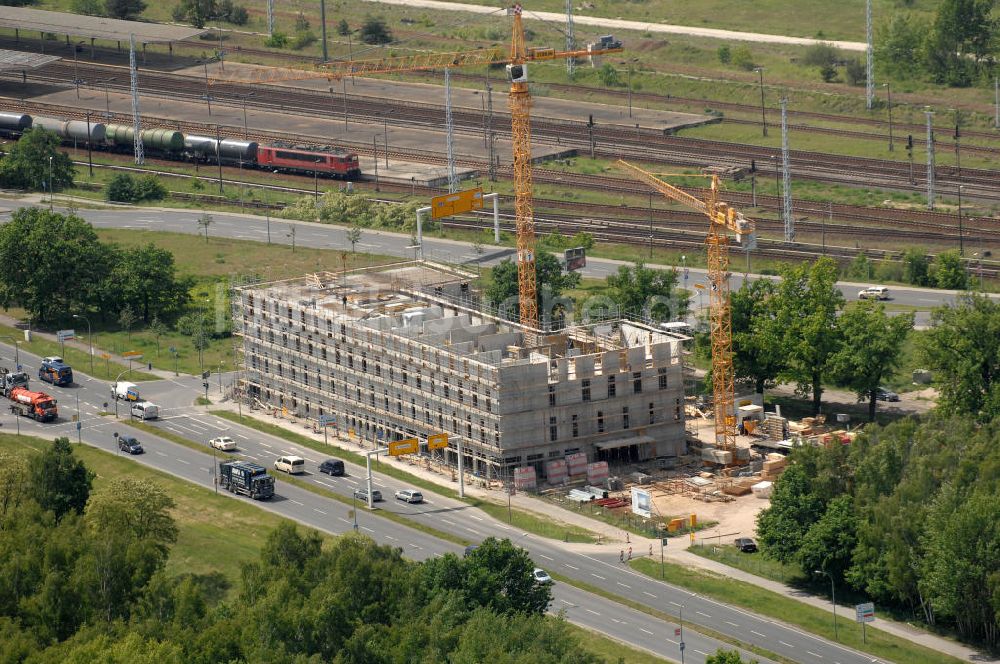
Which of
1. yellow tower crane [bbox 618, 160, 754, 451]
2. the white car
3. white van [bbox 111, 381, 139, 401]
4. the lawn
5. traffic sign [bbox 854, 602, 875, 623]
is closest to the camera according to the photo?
traffic sign [bbox 854, 602, 875, 623]

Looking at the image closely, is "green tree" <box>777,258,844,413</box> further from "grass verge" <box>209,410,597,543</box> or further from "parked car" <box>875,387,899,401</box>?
"grass verge" <box>209,410,597,543</box>

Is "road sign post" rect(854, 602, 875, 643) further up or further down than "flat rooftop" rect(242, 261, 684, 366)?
further down

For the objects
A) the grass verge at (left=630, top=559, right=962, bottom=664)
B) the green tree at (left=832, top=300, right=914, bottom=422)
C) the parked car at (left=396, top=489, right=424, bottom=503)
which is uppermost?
the green tree at (left=832, top=300, right=914, bottom=422)

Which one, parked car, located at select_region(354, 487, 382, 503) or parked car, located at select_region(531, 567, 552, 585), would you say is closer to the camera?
parked car, located at select_region(531, 567, 552, 585)

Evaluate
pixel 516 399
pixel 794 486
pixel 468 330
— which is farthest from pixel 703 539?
pixel 468 330

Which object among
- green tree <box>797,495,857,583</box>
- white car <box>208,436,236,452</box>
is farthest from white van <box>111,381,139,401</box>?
green tree <box>797,495,857,583</box>

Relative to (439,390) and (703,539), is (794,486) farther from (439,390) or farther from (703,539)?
(439,390)

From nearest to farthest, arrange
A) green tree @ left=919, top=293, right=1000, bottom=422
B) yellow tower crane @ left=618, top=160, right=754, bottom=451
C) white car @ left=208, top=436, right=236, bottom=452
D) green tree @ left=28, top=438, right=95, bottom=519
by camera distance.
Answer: green tree @ left=28, top=438, right=95, bottom=519 < green tree @ left=919, top=293, right=1000, bottom=422 < yellow tower crane @ left=618, top=160, right=754, bottom=451 < white car @ left=208, top=436, right=236, bottom=452
